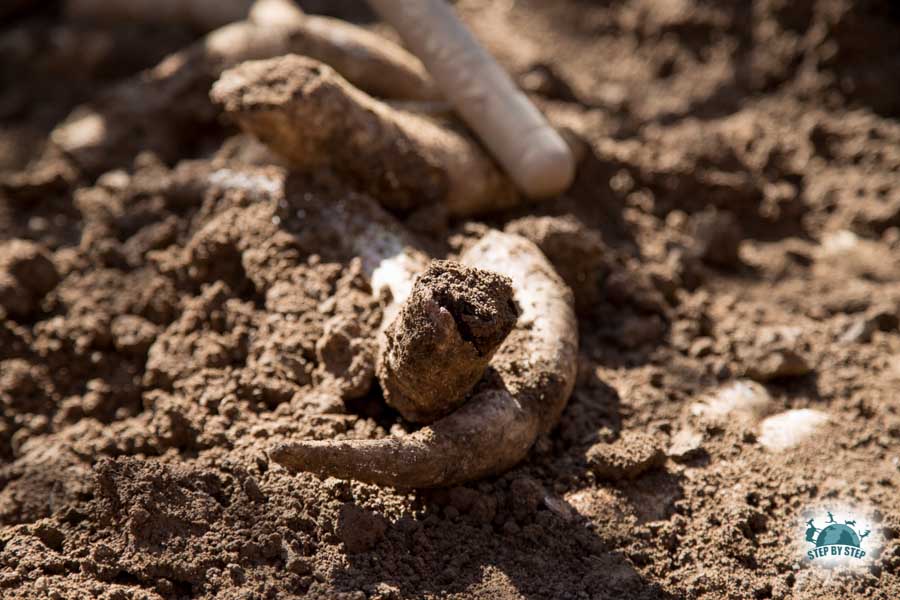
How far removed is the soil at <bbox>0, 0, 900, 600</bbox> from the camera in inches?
84.7

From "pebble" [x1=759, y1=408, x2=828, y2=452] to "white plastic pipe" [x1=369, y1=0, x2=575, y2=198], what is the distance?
1.16m

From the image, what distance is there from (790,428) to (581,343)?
27.0 inches

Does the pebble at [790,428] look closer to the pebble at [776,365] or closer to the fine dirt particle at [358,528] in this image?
the pebble at [776,365]

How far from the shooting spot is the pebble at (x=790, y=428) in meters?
2.49

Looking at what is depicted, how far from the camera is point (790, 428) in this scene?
2.54 m

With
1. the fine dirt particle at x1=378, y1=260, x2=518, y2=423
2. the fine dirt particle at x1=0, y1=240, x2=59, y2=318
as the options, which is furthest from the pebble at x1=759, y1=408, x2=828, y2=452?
the fine dirt particle at x1=0, y1=240, x2=59, y2=318

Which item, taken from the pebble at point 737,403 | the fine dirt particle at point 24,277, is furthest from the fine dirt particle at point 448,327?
the fine dirt particle at point 24,277

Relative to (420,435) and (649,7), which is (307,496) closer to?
(420,435)

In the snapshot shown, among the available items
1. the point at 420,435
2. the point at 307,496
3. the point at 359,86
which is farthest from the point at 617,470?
the point at 359,86

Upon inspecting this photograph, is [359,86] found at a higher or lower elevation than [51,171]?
higher

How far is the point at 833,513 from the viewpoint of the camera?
90.1 inches

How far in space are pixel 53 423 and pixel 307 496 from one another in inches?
38.2

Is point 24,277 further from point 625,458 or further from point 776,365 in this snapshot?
point 776,365

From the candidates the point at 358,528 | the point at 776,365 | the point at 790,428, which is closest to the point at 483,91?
the point at 776,365
